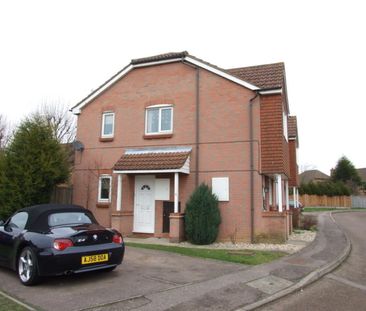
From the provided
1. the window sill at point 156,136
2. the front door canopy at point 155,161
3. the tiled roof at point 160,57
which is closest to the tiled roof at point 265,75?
the tiled roof at point 160,57

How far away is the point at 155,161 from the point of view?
14703 mm

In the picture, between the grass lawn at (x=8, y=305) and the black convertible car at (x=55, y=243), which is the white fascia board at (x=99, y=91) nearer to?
the black convertible car at (x=55, y=243)

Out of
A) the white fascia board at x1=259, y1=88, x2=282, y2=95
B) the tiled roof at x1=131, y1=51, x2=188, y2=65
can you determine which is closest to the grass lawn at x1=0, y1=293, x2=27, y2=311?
the white fascia board at x1=259, y1=88, x2=282, y2=95

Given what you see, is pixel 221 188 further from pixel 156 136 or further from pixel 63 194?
pixel 63 194

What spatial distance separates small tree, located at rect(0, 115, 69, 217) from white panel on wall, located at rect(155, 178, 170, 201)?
4024mm

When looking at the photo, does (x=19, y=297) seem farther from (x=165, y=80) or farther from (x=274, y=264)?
(x=165, y=80)

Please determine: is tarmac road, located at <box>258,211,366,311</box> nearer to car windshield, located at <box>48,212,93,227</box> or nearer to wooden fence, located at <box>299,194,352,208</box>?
car windshield, located at <box>48,212,93,227</box>

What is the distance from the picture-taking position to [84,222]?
810 cm

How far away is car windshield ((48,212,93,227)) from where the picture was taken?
25.0ft

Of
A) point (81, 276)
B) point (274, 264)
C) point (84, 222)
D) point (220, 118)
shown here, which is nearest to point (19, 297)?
point (81, 276)

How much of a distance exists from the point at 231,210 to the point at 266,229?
148cm

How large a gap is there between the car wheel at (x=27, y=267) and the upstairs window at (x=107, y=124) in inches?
404

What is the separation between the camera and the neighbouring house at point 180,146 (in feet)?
46.4

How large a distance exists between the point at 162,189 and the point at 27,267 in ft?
27.9
